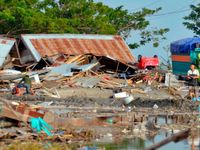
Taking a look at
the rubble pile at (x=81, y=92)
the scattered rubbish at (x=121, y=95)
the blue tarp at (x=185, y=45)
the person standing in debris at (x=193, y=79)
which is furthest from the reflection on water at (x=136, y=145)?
the blue tarp at (x=185, y=45)

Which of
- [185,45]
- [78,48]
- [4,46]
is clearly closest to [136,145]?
[4,46]

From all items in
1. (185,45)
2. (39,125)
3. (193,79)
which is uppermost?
(185,45)

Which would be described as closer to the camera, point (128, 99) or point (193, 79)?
point (128, 99)

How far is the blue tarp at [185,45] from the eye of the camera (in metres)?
34.1

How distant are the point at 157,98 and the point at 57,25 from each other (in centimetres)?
1658

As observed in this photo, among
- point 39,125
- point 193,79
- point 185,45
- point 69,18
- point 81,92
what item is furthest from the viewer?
point 69,18

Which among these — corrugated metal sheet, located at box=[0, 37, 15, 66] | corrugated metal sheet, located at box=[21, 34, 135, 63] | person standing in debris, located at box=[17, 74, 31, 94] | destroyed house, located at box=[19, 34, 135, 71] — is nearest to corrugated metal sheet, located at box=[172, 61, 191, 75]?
destroyed house, located at box=[19, 34, 135, 71]

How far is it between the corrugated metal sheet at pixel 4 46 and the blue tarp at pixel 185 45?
27.5ft

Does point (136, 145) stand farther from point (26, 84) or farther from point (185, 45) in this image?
point (185, 45)

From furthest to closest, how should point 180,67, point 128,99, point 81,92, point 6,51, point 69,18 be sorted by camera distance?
point 69,18
point 180,67
point 6,51
point 81,92
point 128,99

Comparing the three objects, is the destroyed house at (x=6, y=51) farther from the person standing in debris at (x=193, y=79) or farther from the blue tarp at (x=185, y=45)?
the person standing in debris at (x=193, y=79)

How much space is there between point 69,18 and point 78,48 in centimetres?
899

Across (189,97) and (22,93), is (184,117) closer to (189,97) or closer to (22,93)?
(189,97)

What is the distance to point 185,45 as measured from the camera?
34.6 metres
